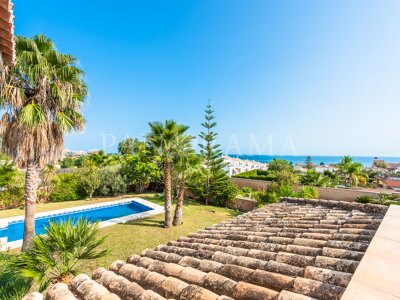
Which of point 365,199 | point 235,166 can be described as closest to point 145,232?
point 365,199

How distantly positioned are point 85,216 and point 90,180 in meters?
3.53

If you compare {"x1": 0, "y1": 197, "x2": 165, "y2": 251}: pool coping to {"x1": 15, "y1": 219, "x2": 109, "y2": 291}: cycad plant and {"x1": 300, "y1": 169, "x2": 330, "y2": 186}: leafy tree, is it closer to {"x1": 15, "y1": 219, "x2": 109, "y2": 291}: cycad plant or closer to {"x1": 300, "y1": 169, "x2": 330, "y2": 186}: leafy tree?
{"x1": 15, "y1": 219, "x2": 109, "y2": 291}: cycad plant

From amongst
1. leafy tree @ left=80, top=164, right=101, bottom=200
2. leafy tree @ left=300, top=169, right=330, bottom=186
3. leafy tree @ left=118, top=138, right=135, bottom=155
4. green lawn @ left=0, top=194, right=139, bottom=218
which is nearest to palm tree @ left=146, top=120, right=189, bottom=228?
green lawn @ left=0, top=194, right=139, bottom=218

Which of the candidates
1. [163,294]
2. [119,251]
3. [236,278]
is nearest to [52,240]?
[163,294]

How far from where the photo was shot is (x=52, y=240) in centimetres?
363

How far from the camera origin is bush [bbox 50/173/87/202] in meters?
13.9

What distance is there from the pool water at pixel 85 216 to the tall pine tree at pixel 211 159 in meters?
4.88

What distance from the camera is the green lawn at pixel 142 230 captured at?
709 cm

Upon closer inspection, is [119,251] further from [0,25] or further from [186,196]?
[186,196]

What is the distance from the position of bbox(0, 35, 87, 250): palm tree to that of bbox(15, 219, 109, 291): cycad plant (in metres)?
3.99

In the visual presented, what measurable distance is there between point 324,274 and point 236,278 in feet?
2.83

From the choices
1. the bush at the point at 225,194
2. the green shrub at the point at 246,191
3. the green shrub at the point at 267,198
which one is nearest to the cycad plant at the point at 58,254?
the green shrub at the point at 267,198

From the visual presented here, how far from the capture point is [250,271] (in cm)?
217

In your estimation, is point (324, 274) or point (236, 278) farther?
point (236, 278)
